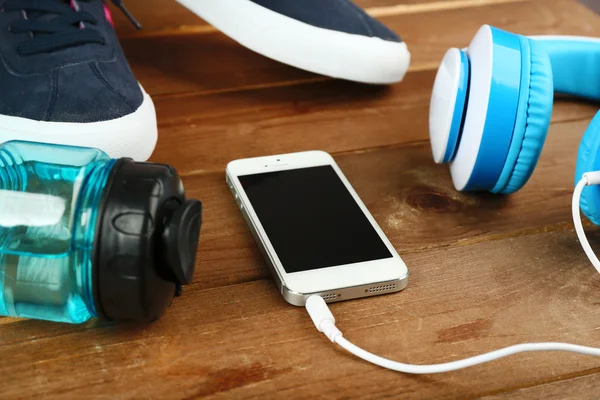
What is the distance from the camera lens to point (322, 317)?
2.13 ft

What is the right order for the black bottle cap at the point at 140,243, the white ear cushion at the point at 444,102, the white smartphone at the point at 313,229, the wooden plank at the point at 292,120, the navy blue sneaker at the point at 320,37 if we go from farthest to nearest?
1. the navy blue sneaker at the point at 320,37
2. the wooden plank at the point at 292,120
3. the white ear cushion at the point at 444,102
4. the white smartphone at the point at 313,229
5. the black bottle cap at the point at 140,243

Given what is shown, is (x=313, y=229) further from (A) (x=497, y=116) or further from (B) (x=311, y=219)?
(A) (x=497, y=116)

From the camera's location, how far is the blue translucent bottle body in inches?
23.2

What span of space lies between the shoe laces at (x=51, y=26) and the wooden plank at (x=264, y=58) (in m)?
0.16

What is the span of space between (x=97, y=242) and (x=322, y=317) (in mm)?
210

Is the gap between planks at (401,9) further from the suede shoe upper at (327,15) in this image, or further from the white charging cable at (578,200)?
the white charging cable at (578,200)

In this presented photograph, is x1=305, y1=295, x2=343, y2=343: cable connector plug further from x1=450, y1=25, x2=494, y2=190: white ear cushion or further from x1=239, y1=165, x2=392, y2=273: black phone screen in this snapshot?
x1=450, y1=25, x2=494, y2=190: white ear cushion

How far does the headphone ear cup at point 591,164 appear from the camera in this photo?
0.71 meters

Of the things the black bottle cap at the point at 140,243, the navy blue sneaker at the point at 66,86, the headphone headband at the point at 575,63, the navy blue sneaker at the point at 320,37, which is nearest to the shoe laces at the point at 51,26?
the navy blue sneaker at the point at 66,86

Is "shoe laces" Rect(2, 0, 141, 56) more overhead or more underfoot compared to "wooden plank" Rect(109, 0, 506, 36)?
more overhead

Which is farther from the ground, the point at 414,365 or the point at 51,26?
the point at 51,26

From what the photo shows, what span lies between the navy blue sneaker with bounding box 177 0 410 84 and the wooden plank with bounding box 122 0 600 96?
58 mm

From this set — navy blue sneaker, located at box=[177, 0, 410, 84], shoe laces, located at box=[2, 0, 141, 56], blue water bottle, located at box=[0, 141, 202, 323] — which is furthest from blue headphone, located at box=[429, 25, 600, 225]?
shoe laces, located at box=[2, 0, 141, 56]

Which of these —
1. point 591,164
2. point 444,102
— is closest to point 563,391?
point 591,164
